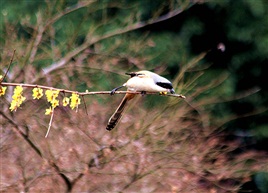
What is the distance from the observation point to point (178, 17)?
1362cm

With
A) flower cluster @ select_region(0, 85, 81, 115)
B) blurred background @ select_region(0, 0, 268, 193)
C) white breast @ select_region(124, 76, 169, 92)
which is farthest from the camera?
blurred background @ select_region(0, 0, 268, 193)

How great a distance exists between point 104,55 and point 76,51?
0.50m

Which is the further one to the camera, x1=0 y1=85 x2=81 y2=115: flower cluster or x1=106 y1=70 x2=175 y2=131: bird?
x1=106 y1=70 x2=175 y2=131: bird

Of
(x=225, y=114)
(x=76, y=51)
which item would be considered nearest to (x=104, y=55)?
(x=76, y=51)

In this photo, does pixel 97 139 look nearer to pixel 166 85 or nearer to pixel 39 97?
pixel 166 85

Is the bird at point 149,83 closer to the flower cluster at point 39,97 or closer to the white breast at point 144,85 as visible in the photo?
the white breast at point 144,85

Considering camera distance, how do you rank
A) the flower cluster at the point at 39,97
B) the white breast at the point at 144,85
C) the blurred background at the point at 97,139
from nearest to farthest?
the flower cluster at the point at 39,97 < the white breast at the point at 144,85 < the blurred background at the point at 97,139

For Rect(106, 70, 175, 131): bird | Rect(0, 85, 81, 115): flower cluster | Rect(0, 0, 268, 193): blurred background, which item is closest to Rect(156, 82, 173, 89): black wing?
Rect(106, 70, 175, 131): bird

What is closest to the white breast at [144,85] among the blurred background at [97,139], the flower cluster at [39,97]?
the flower cluster at [39,97]

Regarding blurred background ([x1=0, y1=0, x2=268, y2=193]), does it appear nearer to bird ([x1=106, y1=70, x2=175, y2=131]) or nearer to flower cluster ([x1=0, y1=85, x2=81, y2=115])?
bird ([x1=106, y1=70, x2=175, y2=131])

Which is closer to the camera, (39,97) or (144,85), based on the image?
(39,97)

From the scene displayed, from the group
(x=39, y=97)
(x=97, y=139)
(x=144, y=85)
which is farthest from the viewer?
(x=97, y=139)

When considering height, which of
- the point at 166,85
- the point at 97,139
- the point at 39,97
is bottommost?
the point at 39,97

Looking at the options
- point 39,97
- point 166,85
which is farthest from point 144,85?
point 39,97
